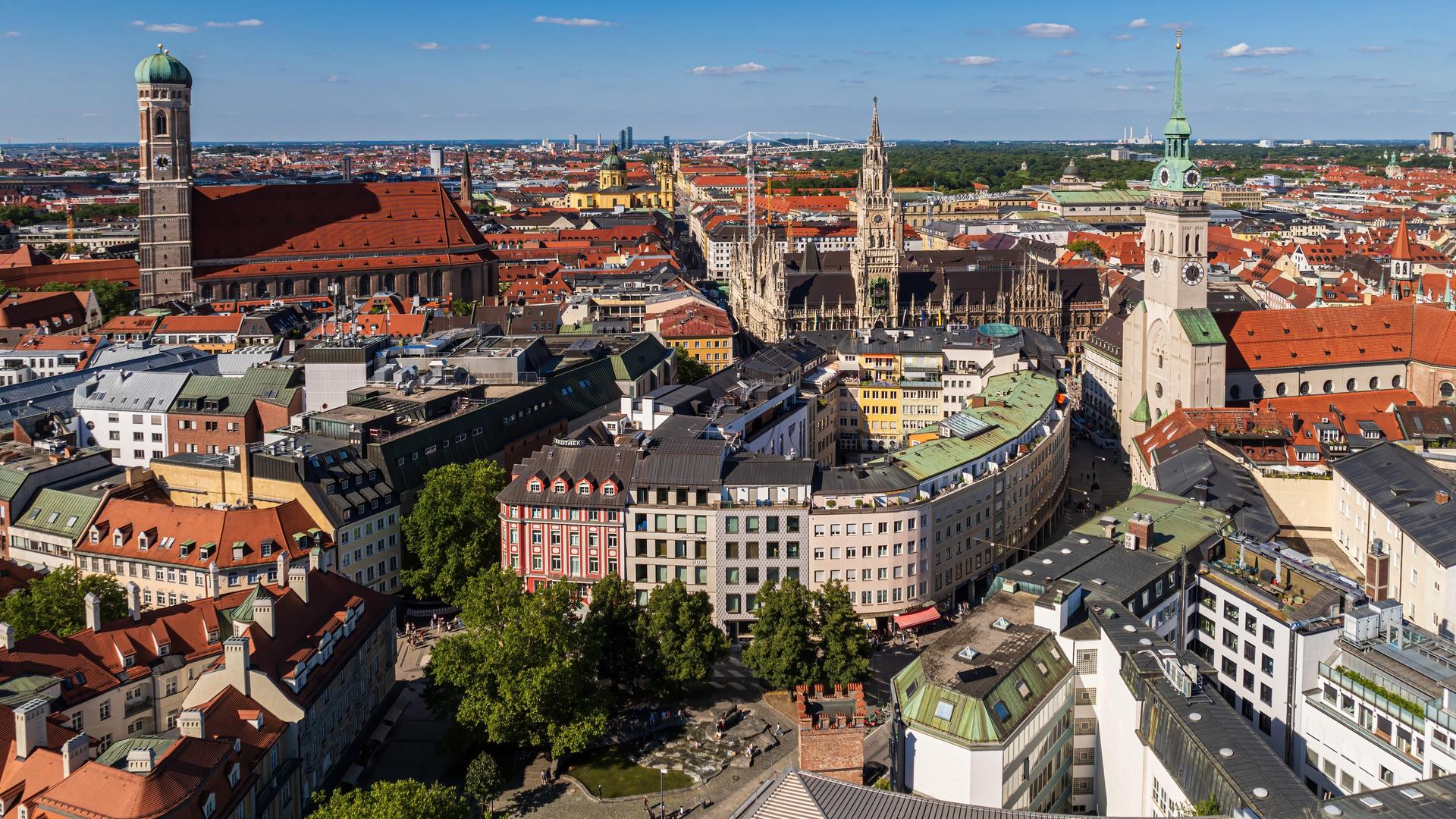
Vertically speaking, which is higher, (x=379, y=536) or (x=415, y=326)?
(x=415, y=326)

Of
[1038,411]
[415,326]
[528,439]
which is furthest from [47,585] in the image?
[415,326]

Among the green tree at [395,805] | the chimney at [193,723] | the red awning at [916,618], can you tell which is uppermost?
the chimney at [193,723]

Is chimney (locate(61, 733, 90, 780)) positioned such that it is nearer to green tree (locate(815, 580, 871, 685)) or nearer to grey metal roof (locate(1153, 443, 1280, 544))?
green tree (locate(815, 580, 871, 685))

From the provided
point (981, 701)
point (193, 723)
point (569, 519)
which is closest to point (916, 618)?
point (569, 519)

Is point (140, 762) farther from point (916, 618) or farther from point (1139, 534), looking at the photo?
point (1139, 534)

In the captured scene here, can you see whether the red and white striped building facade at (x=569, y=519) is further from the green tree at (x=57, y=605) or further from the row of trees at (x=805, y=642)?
the green tree at (x=57, y=605)

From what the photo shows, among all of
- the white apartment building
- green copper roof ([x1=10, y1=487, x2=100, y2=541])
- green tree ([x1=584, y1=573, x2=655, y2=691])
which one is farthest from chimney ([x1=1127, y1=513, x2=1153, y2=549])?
the white apartment building

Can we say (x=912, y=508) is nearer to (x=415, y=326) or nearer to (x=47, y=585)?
(x=47, y=585)

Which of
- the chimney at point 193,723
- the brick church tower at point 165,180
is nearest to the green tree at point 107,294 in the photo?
the brick church tower at point 165,180
